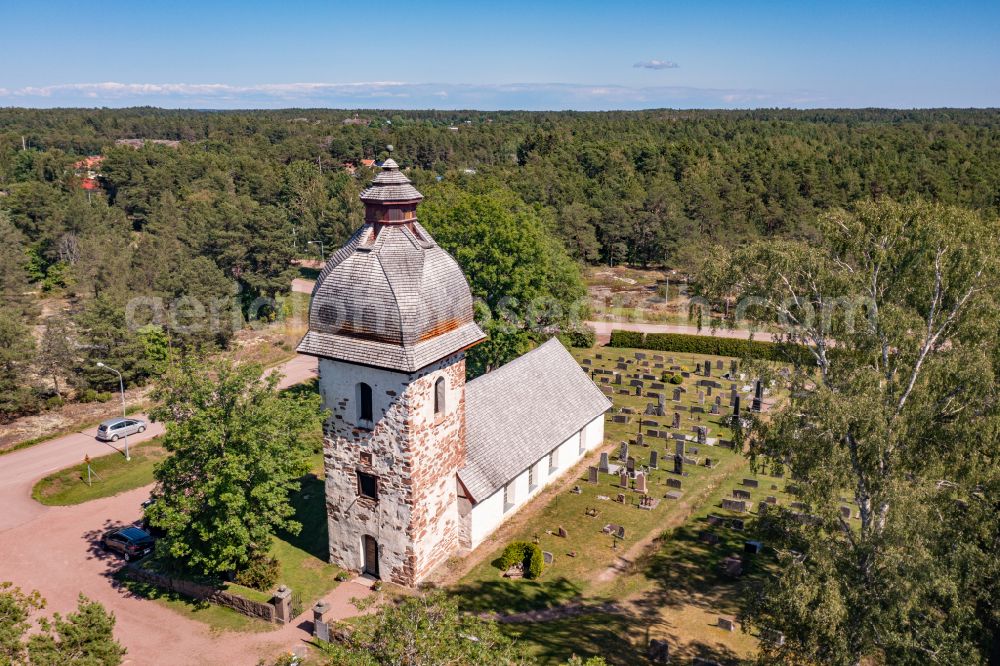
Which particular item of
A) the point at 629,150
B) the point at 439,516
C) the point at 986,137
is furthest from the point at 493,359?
the point at 986,137

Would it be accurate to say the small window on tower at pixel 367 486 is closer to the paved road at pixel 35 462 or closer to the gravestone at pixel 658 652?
the paved road at pixel 35 462

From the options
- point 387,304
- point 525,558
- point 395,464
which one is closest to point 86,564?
point 395,464

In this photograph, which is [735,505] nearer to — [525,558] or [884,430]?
[525,558]

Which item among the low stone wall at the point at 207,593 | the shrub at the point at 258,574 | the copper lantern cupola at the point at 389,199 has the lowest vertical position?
the low stone wall at the point at 207,593

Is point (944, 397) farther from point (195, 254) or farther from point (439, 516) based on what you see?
point (195, 254)

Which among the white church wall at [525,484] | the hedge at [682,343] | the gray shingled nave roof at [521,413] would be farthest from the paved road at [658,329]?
the gray shingled nave roof at [521,413]

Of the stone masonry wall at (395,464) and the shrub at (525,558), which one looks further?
the shrub at (525,558)
